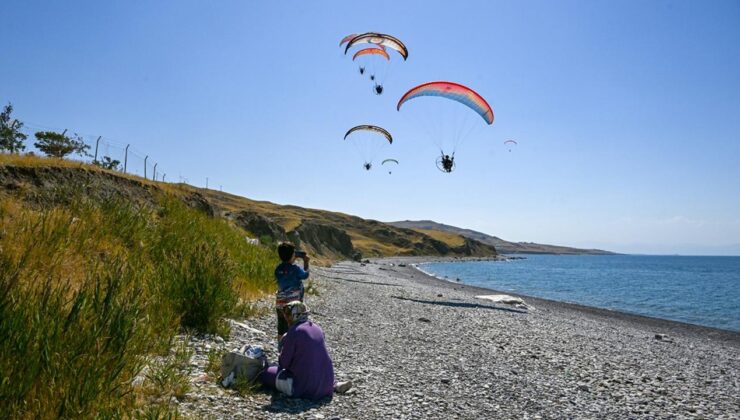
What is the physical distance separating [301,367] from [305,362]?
9cm

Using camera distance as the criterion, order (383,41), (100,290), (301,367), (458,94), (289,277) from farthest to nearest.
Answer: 1. (383,41)
2. (458,94)
3. (289,277)
4. (301,367)
5. (100,290)

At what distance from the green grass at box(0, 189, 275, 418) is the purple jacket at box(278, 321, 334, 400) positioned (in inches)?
57.4

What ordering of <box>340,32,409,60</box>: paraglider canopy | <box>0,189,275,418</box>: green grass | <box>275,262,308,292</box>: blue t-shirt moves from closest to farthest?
<box>0,189,275,418</box>: green grass
<box>275,262,308,292</box>: blue t-shirt
<box>340,32,409,60</box>: paraglider canopy

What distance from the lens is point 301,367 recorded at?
21.5 ft

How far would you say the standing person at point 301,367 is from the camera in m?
6.50

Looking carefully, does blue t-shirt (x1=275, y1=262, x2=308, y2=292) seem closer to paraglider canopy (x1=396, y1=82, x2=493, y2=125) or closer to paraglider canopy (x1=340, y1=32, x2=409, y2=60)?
paraglider canopy (x1=396, y1=82, x2=493, y2=125)

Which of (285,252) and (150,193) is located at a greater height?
(150,193)

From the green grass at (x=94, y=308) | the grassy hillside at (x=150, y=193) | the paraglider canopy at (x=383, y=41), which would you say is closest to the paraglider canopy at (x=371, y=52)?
the paraglider canopy at (x=383, y=41)

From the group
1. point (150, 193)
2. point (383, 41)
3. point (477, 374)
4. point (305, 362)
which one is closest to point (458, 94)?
point (383, 41)

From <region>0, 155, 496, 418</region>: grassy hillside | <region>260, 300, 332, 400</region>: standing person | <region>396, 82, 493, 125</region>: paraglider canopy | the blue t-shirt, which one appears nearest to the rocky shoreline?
<region>260, 300, 332, 400</region>: standing person

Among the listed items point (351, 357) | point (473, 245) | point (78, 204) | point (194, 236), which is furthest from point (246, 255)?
point (473, 245)

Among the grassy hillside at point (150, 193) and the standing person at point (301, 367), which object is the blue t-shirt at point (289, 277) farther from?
the grassy hillside at point (150, 193)

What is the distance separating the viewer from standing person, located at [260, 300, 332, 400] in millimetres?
6504

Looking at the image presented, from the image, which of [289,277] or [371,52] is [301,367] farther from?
[371,52]
